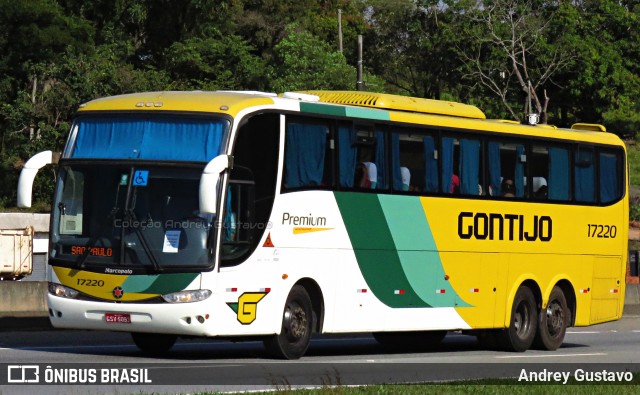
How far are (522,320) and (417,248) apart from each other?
3269 millimetres

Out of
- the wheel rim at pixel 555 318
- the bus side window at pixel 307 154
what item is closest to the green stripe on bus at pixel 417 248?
the bus side window at pixel 307 154

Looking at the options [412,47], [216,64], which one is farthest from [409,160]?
[412,47]

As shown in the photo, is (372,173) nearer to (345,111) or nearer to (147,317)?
(345,111)

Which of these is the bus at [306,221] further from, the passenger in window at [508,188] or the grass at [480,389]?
the grass at [480,389]

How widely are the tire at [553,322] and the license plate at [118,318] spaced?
8.50m

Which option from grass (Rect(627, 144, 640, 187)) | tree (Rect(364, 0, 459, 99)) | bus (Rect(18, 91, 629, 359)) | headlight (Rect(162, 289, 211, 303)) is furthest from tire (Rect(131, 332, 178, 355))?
grass (Rect(627, 144, 640, 187))

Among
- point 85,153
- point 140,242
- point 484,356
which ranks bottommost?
point 484,356

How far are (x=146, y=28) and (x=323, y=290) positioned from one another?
53773 mm

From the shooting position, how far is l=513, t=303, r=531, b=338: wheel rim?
22.8 metres

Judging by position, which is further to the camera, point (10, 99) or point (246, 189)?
point (10, 99)

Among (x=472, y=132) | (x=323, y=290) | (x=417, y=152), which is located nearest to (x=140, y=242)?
(x=323, y=290)

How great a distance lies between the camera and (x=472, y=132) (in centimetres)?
2175

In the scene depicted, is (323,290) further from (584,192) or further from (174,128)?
(584,192)

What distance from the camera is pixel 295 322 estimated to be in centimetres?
1820
